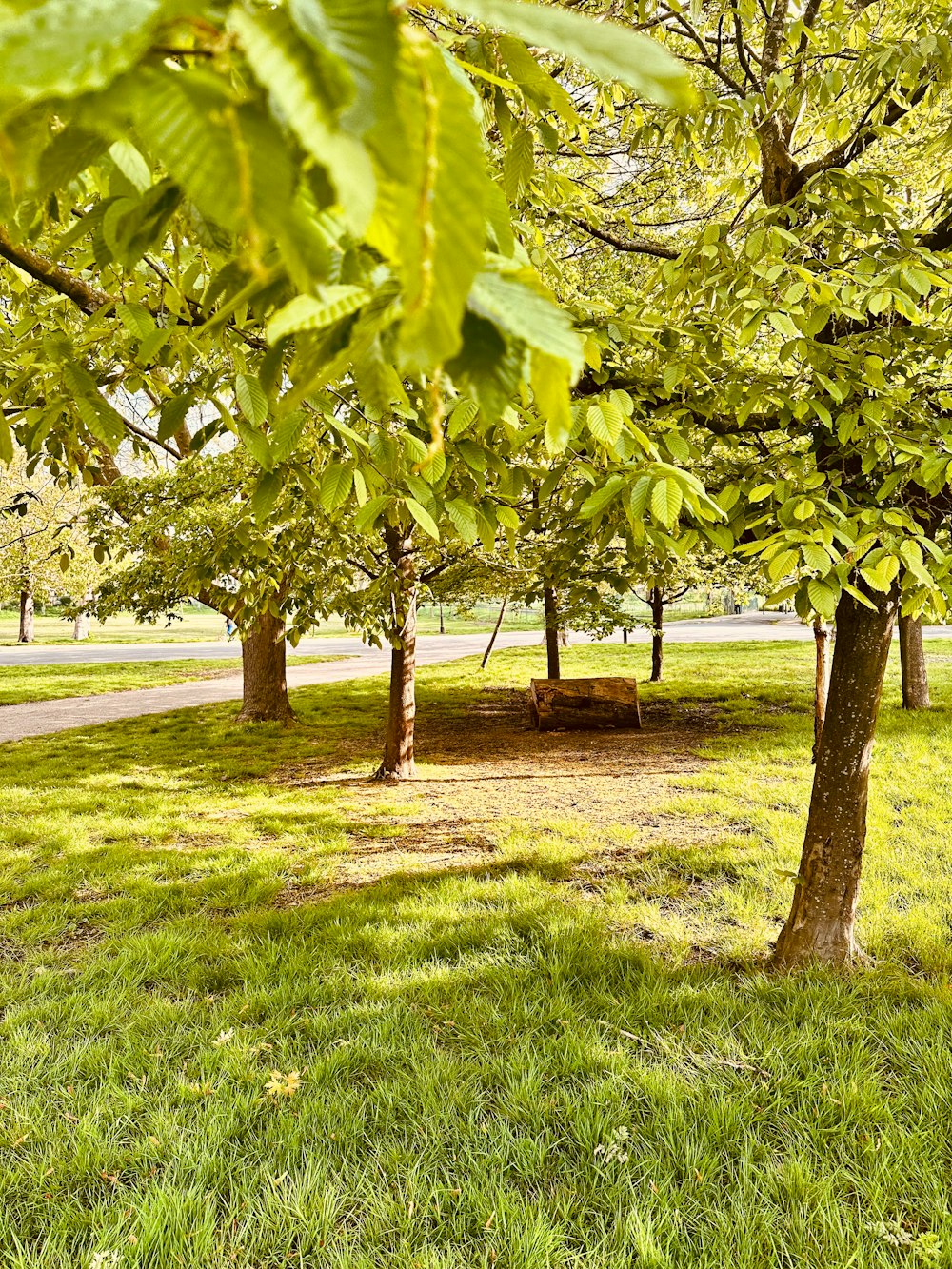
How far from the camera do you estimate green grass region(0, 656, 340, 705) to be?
59.4 feet

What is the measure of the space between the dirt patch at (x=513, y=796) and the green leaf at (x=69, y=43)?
17.8 feet

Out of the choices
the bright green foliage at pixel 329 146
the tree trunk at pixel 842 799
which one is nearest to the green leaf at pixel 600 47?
the bright green foliage at pixel 329 146

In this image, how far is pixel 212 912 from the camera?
16.4 ft

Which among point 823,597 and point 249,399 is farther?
point 823,597

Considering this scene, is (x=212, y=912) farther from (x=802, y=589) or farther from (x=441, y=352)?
(x=441, y=352)

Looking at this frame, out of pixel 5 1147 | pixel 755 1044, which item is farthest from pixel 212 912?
pixel 755 1044

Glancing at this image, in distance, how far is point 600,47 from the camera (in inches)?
18.3

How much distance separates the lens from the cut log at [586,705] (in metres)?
11.9

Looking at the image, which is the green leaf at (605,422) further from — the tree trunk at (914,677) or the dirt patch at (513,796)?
the tree trunk at (914,677)

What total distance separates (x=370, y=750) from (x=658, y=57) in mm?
10440

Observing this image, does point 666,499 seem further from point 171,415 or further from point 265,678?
point 265,678

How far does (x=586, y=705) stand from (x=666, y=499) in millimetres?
10350

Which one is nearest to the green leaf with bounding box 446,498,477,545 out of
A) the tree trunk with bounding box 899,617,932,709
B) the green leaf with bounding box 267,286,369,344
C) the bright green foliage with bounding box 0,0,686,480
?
the bright green foliage with bounding box 0,0,686,480

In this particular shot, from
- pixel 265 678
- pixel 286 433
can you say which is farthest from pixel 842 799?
pixel 265 678
